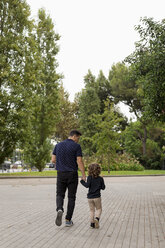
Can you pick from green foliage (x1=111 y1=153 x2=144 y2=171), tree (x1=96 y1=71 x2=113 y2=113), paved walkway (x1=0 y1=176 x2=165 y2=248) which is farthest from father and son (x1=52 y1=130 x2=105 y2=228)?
tree (x1=96 y1=71 x2=113 y2=113)

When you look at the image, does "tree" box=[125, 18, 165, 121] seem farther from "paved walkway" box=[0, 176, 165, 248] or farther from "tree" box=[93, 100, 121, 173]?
"tree" box=[93, 100, 121, 173]

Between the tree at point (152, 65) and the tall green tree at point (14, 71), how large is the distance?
15177mm

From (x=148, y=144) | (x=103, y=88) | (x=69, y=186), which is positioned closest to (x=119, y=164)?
(x=148, y=144)

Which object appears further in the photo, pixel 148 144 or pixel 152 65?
pixel 148 144

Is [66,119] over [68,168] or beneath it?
over

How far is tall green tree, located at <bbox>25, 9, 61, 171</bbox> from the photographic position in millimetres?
31828

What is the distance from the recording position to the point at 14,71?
86.1 feet

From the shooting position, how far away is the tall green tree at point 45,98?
104 ft

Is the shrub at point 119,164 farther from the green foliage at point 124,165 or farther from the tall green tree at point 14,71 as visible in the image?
the tall green tree at point 14,71

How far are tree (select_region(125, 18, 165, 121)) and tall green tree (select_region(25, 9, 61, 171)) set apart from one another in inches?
814

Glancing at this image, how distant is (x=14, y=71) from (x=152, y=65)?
58.8 ft

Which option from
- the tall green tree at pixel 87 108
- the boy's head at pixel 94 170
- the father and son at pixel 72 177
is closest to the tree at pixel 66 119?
the tall green tree at pixel 87 108

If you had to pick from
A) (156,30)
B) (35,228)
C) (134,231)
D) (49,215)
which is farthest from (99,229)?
(156,30)

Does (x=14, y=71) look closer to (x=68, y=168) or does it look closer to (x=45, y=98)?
(x=45, y=98)
